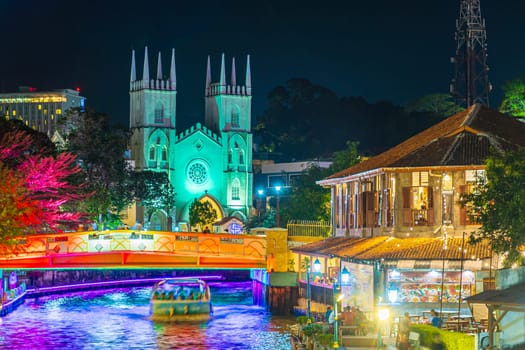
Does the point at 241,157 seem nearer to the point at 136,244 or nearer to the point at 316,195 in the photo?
the point at 316,195

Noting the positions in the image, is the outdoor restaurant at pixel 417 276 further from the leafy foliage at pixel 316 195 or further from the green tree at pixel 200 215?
the green tree at pixel 200 215

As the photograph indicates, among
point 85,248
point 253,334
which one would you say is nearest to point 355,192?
point 253,334

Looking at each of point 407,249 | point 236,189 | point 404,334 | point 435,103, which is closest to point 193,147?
point 236,189

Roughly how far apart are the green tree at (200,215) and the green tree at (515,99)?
5007 centimetres

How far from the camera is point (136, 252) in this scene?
5816cm

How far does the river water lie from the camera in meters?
47.9

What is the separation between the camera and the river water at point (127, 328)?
47.9 m

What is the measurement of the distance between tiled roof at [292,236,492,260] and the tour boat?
33.2 feet

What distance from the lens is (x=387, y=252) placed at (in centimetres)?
4419

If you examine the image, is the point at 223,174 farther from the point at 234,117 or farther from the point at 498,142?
the point at 498,142

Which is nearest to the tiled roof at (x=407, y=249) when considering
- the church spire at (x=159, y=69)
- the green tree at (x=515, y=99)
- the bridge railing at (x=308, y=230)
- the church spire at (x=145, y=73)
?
the bridge railing at (x=308, y=230)

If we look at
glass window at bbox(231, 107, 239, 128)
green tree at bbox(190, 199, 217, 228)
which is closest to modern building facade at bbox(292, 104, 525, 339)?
green tree at bbox(190, 199, 217, 228)

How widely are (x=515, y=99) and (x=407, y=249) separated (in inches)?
1711

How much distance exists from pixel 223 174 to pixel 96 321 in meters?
79.0
